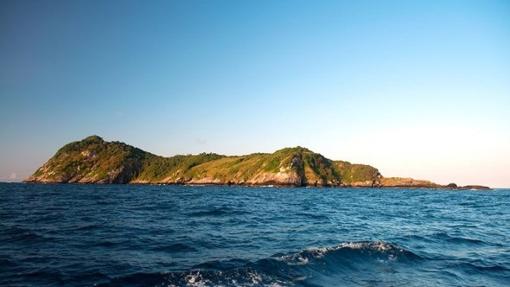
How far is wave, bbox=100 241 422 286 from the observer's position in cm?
1405

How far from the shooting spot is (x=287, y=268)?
16172mm

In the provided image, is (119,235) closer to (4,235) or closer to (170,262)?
(4,235)

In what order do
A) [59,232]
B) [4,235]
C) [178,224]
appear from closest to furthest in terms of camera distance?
[4,235] → [59,232] → [178,224]

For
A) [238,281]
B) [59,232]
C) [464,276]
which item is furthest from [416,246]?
[59,232]

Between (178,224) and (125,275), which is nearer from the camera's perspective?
(125,275)

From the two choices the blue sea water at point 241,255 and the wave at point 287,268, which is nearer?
the wave at point 287,268

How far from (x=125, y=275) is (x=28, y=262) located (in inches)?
216

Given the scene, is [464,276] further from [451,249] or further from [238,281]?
[238,281]

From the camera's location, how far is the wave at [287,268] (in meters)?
14.0

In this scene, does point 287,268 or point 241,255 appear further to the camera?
point 241,255

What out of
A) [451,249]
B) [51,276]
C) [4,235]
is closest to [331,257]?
[451,249]

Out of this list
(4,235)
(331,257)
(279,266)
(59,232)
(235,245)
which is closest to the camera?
(279,266)

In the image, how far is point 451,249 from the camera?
74.8 feet

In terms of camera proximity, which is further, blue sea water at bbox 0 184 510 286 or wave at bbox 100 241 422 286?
blue sea water at bbox 0 184 510 286
